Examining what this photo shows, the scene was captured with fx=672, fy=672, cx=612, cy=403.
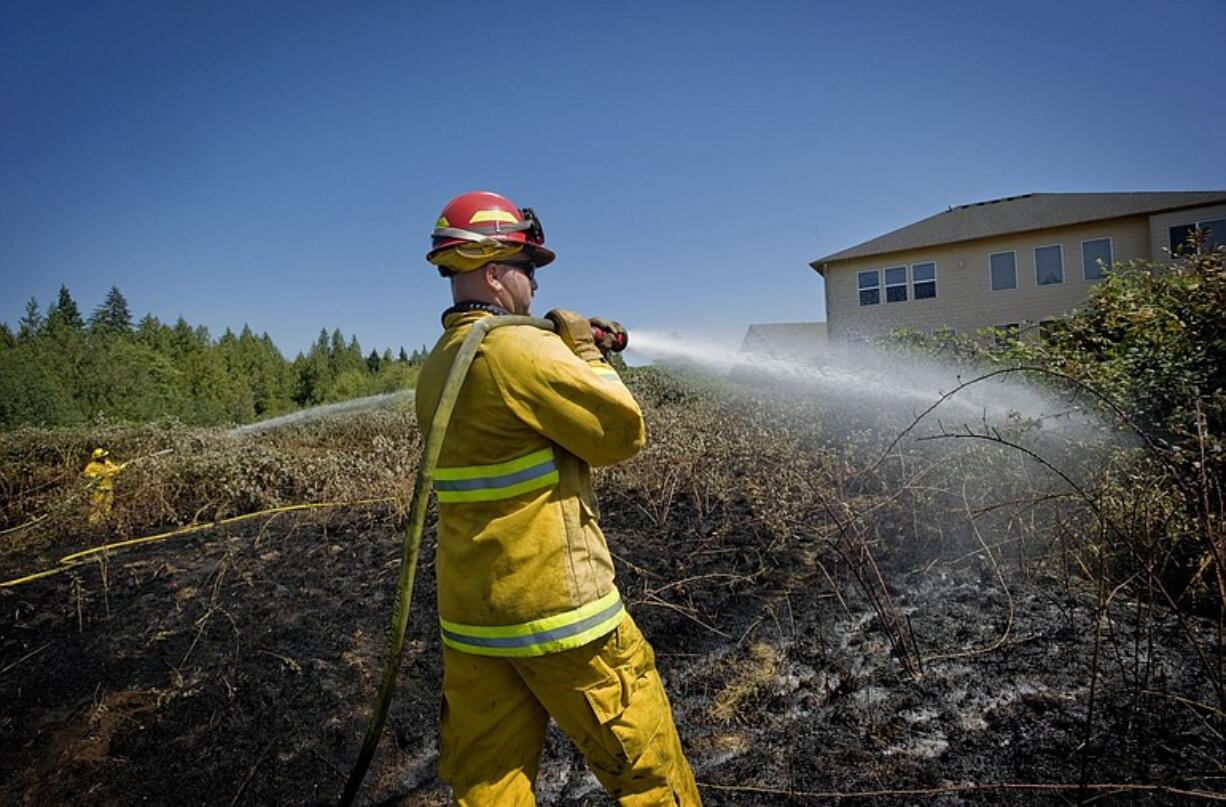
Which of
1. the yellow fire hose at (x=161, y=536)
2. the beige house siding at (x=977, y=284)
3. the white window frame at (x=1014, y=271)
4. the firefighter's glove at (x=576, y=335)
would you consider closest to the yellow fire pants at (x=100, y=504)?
the yellow fire hose at (x=161, y=536)

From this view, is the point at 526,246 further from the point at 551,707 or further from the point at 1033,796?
the point at 1033,796

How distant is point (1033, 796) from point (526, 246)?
7.60 feet

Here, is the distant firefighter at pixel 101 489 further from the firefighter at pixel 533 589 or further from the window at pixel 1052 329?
the window at pixel 1052 329

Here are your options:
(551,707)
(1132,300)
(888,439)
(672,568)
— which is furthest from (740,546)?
(1132,300)

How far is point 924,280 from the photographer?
2006 cm

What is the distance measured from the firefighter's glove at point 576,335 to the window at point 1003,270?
67.7 feet

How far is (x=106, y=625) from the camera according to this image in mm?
3797

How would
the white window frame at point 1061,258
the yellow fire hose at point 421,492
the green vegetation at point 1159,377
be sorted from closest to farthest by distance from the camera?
the yellow fire hose at point 421,492
the green vegetation at point 1159,377
the white window frame at point 1061,258

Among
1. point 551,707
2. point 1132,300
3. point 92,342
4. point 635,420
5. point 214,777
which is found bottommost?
point 214,777

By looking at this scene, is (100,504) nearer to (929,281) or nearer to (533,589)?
(533,589)

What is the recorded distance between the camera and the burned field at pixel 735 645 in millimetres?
2359

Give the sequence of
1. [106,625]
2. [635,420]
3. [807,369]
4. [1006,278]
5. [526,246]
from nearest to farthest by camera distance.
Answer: [635,420]
[526,246]
[106,625]
[807,369]
[1006,278]

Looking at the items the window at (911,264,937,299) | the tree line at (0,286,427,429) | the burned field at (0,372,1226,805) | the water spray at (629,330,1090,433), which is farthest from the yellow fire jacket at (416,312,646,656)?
the window at (911,264,937,299)

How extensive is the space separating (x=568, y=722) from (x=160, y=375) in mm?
24389
